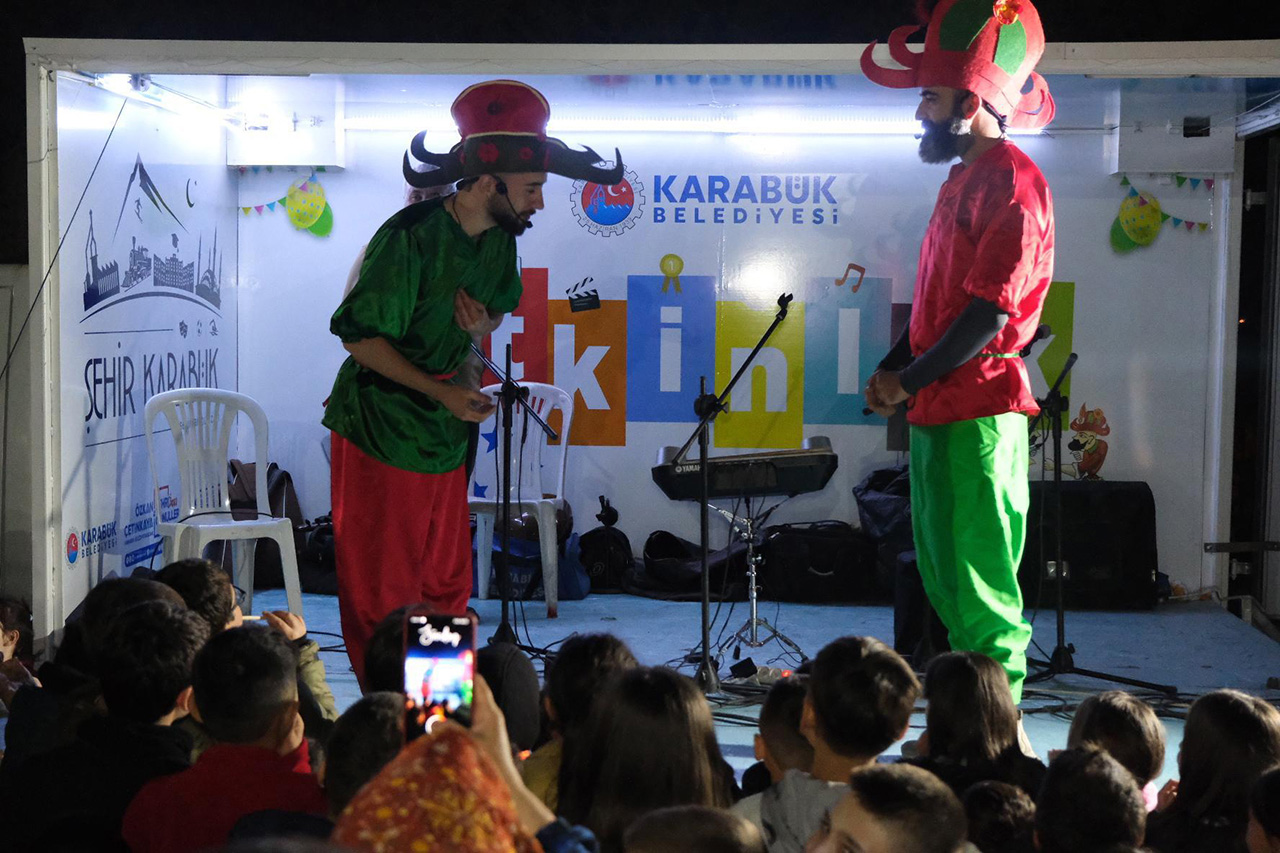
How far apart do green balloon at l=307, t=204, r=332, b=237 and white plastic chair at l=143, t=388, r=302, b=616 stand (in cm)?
142

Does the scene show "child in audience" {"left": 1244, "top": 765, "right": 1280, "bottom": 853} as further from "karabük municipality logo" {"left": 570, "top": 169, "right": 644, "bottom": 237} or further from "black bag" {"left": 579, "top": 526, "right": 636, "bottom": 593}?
"karabük municipality logo" {"left": 570, "top": 169, "right": 644, "bottom": 237}

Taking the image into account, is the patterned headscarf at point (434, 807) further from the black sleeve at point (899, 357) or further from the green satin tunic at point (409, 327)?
the black sleeve at point (899, 357)

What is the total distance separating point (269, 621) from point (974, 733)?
1.51m

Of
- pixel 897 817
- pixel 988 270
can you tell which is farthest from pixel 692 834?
pixel 988 270

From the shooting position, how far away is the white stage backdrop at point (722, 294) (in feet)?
21.4

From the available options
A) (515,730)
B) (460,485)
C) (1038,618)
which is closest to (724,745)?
(460,485)

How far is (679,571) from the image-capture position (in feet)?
21.0

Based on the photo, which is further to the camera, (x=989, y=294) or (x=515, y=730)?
(x=989, y=294)

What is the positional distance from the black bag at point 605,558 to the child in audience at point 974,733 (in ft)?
13.7

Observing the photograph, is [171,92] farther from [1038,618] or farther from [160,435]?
[1038,618]

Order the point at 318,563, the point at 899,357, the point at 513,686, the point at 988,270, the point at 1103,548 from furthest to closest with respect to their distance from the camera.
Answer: the point at 318,563, the point at 1103,548, the point at 899,357, the point at 988,270, the point at 513,686

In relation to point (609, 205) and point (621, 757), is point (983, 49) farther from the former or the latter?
point (609, 205)

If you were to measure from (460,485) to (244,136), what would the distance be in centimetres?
385

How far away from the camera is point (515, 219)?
3.49 metres
